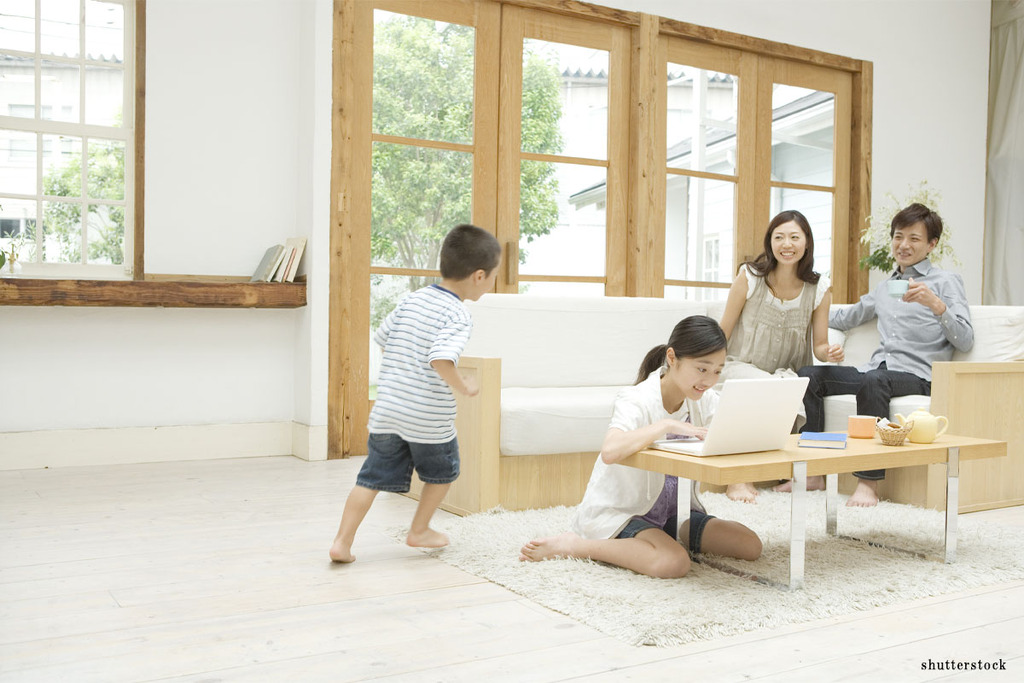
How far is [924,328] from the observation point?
3498 mm

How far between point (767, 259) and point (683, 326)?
162 centimetres

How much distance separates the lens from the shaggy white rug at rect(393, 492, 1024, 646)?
1890mm

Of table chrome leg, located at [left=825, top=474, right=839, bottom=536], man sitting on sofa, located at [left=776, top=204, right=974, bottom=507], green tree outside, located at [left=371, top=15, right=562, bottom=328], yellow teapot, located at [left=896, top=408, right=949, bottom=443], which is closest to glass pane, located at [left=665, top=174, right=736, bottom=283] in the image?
green tree outside, located at [left=371, top=15, right=562, bottom=328]

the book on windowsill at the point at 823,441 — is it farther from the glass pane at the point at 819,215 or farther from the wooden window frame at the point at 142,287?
the glass pane at the point at 819,215

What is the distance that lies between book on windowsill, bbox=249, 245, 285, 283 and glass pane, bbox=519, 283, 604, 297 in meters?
1.26

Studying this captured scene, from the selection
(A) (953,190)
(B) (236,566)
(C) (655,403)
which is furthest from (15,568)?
(A) (953,190)

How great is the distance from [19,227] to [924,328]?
376 cm

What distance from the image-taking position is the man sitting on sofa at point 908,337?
3.33 meters

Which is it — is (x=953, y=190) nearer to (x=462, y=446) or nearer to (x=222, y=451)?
(x=462, y=446)

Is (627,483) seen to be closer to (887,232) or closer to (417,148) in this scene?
(417,148)

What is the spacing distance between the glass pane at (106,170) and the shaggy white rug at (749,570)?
234 centimetres

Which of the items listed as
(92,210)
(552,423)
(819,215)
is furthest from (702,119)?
(92,210)

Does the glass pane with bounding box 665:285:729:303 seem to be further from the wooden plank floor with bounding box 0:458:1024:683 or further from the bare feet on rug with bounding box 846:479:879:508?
the wooden plank floor with bounding box 0:458:1024:683

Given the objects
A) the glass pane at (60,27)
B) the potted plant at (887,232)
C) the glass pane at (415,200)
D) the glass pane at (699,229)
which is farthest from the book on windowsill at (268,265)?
the potted plant at (887,232)
